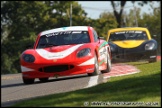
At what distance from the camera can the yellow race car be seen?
19.9 m

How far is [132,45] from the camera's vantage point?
2086 cm

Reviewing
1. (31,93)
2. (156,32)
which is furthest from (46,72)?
(156,32)

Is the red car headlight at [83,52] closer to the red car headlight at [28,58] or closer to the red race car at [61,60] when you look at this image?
the red race car at [61,60]

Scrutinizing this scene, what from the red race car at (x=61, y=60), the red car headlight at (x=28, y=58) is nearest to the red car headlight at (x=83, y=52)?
the red race car at (x=61, y=60)

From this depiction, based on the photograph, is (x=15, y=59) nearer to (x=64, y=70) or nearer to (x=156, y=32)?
(x=156, y=32)

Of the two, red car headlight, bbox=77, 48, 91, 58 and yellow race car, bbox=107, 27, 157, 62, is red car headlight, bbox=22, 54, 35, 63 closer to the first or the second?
red car headlight, bbox=77, 48, 91, 58

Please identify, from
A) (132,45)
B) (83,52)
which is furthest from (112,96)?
(132,45)

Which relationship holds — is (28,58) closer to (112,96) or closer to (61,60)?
(61,60)

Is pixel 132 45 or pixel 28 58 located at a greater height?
pixel 28 58

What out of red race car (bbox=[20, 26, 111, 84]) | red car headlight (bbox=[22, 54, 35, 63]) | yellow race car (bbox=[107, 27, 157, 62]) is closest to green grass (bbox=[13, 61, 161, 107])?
red race car (bbox=[20, 26, 111, 84])

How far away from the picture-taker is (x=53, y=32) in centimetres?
1515

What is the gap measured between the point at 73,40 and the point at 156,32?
5078cm

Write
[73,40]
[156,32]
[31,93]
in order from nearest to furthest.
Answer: [31,93] → [73,40] → [156,32]

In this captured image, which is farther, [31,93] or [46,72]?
[46,72]
